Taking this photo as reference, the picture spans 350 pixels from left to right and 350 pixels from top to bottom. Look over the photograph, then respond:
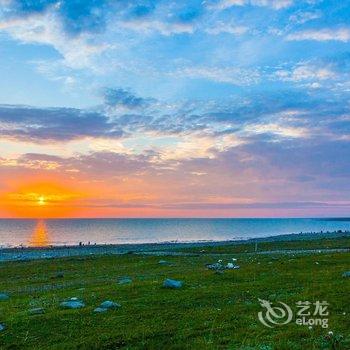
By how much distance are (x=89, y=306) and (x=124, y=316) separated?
12.0 ft

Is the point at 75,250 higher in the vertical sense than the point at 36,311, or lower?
lower

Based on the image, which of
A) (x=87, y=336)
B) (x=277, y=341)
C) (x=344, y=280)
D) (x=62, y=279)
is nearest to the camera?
(x=277, y=341)

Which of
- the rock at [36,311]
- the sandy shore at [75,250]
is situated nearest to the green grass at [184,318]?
the rock at [36,311]

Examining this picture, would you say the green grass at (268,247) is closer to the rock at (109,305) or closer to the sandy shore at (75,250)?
the sandy shore at (75,250)

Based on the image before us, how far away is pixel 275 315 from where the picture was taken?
754 inches

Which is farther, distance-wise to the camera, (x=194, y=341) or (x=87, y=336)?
(x=87, y=336)

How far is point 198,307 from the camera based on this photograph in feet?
72.0

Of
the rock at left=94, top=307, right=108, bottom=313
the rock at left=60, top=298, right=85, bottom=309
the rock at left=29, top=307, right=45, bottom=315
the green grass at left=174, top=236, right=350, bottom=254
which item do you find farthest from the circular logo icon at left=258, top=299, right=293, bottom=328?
the green grass at left=174, top=236, right=350, bottom=254

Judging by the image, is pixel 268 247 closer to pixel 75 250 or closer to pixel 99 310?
pixel 75 250

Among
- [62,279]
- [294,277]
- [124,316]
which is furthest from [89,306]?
[62,279]

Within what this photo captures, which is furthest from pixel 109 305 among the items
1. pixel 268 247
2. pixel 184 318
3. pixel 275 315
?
pixel 268 247

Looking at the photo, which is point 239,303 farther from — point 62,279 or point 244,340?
point 62,279

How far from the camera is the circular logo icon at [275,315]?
59.3 feet

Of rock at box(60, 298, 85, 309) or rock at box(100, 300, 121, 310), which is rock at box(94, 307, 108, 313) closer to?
rock at box(100, 300, 121, 310)
